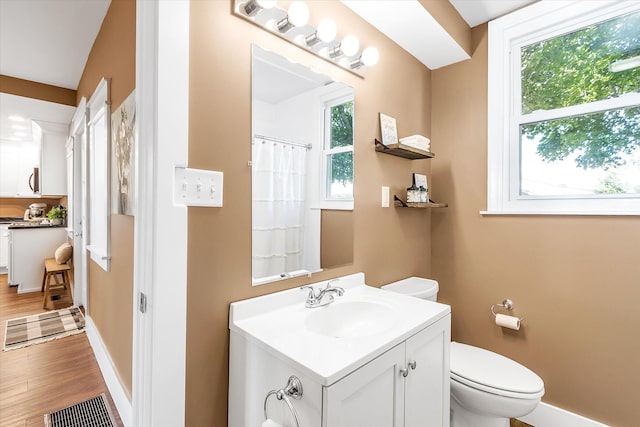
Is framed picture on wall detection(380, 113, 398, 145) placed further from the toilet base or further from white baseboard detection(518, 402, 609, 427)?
white baseboard detection(518, 402, 609, 427)

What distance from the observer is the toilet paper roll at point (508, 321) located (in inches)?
69.8

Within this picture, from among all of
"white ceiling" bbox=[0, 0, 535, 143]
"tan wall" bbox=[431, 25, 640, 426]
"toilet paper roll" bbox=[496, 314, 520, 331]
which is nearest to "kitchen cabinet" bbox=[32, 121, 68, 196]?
"white ceiling" bbox=[0, 0, 535, 143]

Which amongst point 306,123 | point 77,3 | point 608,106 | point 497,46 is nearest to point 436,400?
point 306,123

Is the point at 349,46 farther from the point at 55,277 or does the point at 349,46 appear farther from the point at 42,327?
the point at 55,277

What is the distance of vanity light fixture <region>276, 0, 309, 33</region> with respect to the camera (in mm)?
1186

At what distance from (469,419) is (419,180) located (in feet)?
4.67

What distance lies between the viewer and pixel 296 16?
3.92 ft

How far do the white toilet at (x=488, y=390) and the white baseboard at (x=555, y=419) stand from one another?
1.45ft

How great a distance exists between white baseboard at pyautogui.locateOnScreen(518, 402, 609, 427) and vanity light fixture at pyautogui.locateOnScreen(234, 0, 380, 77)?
2.21m

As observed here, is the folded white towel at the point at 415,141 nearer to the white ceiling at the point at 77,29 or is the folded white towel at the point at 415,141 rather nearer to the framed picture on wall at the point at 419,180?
the framed picture on wall at the point at 419,180

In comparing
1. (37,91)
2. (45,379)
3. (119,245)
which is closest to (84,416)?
(45,379)

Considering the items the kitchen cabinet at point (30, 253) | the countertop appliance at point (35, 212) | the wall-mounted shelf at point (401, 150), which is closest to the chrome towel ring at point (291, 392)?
the wall-mounted shelf at point (401, 150)

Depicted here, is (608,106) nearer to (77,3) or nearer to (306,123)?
(306,123)

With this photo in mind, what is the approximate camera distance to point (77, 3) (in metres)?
1.95
